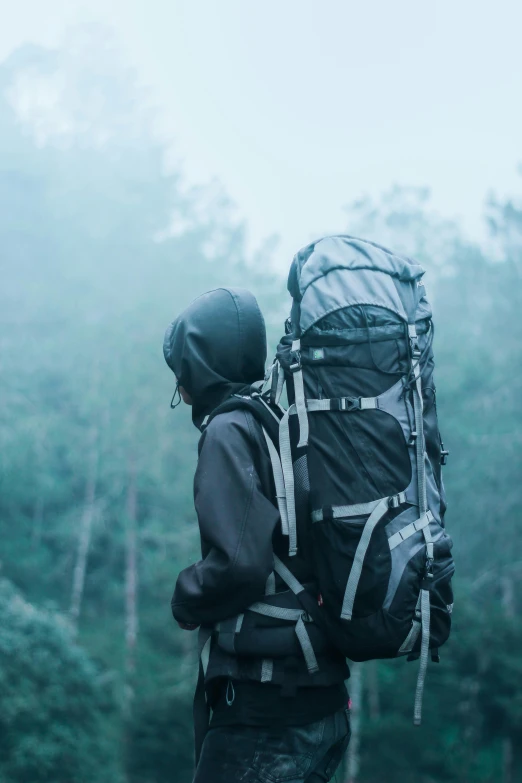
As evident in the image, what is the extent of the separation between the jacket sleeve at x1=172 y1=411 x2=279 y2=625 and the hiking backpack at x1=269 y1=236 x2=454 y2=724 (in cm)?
8

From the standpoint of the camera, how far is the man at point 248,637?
1.90 meters

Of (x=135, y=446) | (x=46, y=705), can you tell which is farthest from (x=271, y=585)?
(x=135, y=446)

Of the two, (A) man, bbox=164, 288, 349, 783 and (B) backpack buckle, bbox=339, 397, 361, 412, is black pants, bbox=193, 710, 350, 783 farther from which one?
(B) backpack buckle, bbox=339, 397, 361, 412

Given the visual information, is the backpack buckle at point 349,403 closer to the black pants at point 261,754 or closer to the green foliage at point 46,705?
the black pants at point 261,754

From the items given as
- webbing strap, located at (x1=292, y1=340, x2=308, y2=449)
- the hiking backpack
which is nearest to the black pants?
the hiking backpack

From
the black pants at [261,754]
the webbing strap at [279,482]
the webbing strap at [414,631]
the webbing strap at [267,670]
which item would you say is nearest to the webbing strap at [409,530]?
the webbing strap at [414,631]

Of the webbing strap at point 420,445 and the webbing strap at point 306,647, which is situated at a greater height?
the webbing strap at point 420,445

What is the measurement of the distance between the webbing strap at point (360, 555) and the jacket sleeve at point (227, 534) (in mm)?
196

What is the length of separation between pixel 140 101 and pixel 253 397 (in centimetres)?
2806

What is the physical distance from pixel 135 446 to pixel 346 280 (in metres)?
15.7

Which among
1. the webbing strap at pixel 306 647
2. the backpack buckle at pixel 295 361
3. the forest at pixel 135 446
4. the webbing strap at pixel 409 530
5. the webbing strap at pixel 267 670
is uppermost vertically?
the forest at pixel 135 446

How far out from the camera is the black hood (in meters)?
2.20

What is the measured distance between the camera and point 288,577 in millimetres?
2002

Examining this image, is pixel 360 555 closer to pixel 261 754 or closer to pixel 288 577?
pixel 288 577
